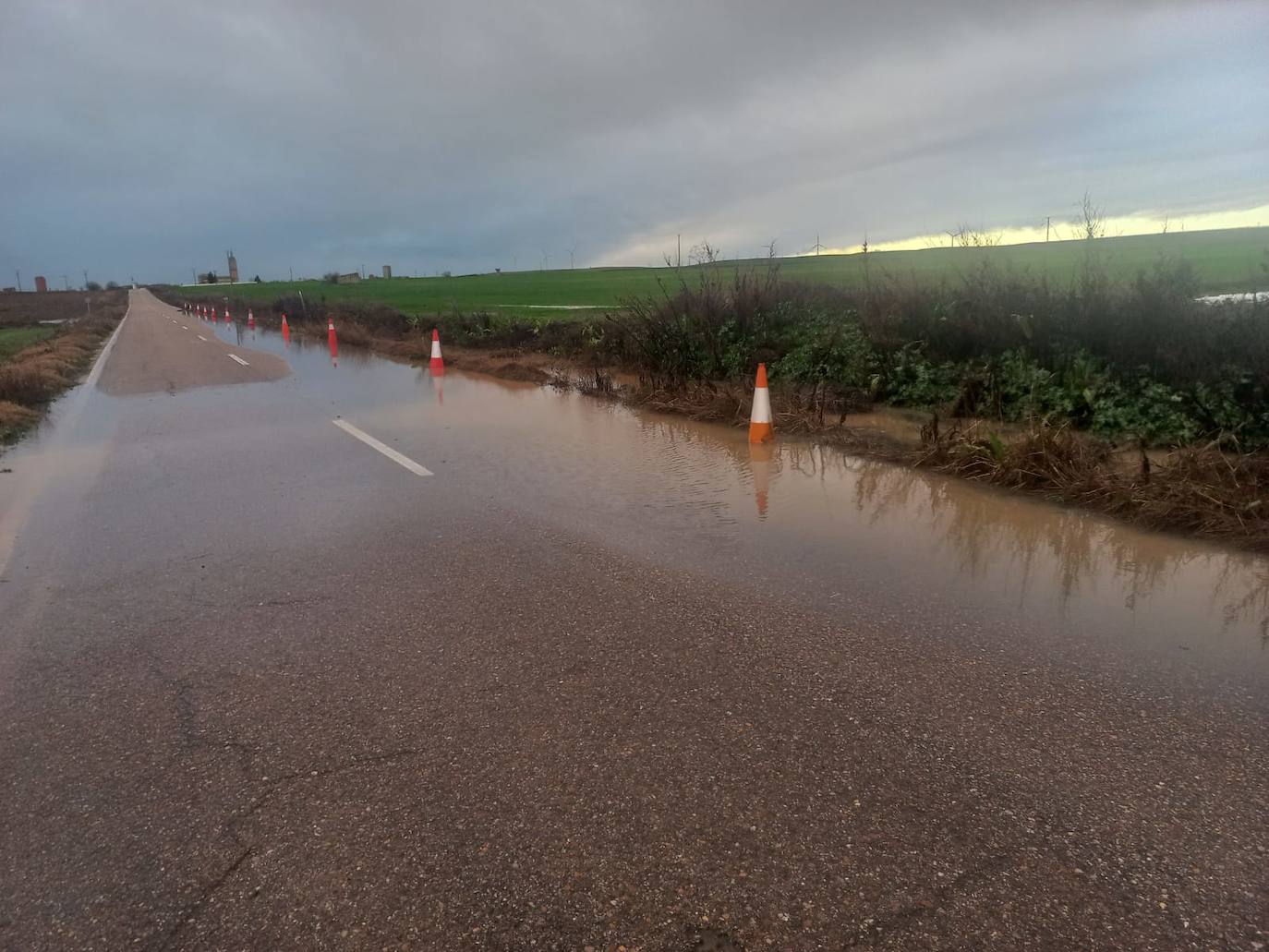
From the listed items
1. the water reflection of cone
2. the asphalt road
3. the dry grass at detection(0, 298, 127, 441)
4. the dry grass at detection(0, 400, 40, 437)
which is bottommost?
the asphalt road

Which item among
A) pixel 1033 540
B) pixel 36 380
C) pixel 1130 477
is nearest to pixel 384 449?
pixel 1033 540

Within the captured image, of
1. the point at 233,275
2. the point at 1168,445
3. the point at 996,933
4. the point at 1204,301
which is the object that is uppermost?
the point at 233,275

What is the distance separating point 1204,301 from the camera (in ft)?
26.2

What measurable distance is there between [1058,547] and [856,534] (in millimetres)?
1322

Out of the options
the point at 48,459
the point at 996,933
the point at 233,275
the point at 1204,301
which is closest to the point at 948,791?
the point at 996,933

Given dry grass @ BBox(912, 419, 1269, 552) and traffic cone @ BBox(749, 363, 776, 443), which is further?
traffic cone @ BBox(749, 363, 776, 443)

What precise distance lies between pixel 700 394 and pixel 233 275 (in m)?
206

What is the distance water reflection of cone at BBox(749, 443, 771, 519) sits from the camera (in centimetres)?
695

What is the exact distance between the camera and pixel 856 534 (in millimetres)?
6094

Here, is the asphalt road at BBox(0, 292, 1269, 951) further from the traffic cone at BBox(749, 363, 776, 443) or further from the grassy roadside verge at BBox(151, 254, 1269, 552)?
the traffic cone at BBox(749, 363, 776, 443)

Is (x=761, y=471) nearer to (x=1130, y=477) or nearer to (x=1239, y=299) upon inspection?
(x=1130, y=477)

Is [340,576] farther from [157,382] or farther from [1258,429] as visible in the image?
[157,382]

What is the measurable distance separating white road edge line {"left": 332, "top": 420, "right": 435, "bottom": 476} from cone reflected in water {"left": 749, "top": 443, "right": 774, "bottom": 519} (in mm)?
3111

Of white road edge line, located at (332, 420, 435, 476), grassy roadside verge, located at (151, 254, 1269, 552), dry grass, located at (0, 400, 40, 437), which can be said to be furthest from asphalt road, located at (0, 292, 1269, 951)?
dry grass, located at (0, 400, 40, 437)
